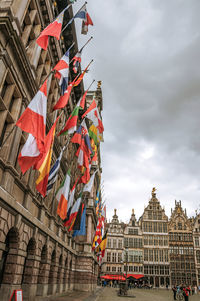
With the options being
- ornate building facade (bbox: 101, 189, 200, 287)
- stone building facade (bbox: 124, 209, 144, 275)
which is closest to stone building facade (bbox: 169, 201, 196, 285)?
ornate building facade (bbox: 101, 189, 200, 287)

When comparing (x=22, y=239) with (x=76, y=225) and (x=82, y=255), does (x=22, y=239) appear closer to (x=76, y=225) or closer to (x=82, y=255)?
(x=76, y=225)

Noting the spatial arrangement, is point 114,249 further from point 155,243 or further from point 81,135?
point 81,135

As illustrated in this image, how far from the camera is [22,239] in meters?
12.6

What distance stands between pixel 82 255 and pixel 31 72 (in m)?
26.2

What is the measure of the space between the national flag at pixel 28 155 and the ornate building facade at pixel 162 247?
6130cm

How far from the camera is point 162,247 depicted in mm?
71062

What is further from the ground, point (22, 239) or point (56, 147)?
point (56, 147)

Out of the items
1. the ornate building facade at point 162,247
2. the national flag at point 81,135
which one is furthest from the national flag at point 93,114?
the ornate building facade at point 162,247

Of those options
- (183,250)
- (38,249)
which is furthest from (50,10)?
(183,250)

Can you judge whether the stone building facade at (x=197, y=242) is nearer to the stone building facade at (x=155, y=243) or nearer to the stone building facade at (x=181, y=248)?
the stone building facade at (x=181, y=248)

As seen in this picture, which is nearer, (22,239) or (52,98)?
(22,239)

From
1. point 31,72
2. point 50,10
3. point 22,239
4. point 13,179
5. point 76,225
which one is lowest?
point 22,239

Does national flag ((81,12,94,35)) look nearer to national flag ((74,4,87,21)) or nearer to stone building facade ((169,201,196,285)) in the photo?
national flag ((74,4,87,21))

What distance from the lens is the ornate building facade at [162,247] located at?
67.4 m
